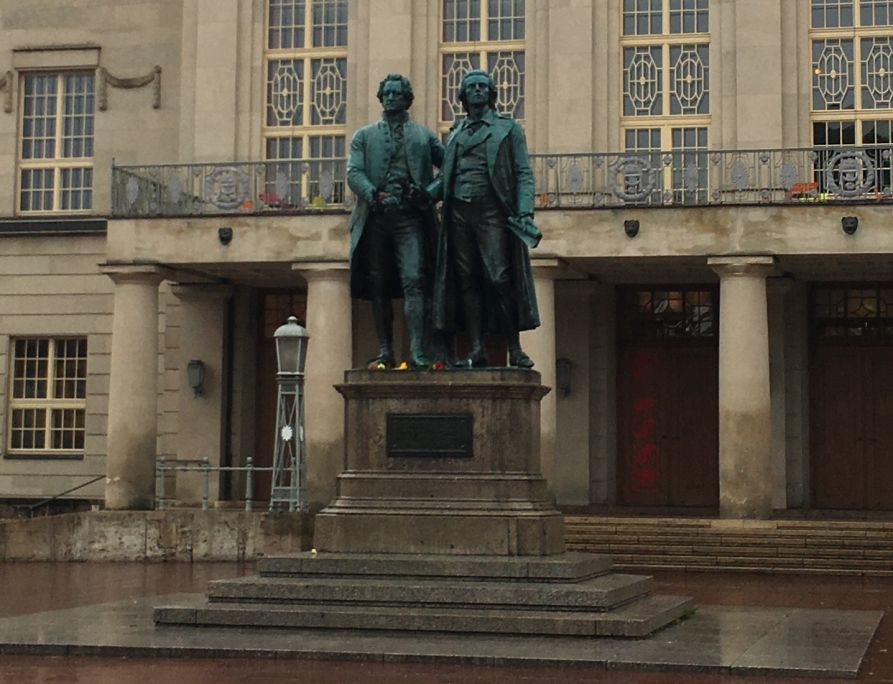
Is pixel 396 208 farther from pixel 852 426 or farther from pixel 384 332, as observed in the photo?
pixel 852 426

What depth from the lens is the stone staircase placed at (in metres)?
25.8

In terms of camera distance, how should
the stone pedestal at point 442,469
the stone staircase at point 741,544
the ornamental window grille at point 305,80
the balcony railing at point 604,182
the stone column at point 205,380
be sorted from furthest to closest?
1. the stone column at point 205,380
2. the ornamental window grille at point 305,80
3. the balcony railing at point 604,182
4. the stone staircase at point 741,544
5. the stone pedestal at point 442,469

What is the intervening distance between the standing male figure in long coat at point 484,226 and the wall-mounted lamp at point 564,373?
16.9 m

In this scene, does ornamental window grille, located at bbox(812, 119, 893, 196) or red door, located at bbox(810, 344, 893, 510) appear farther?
red door, located at bbox(810, 344, 893, 510)

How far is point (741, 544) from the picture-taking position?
26.8 m

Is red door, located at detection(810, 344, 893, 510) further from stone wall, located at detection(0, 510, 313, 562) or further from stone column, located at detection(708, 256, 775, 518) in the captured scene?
stone wall, located at detection(0, 510, 313, 562)

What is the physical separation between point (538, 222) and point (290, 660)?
17.6 metres

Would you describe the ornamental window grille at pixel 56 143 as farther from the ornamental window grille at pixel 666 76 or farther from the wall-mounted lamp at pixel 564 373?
the ornamental window grille at pixel 666 76

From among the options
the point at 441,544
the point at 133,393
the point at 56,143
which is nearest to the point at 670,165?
the point at 133,393

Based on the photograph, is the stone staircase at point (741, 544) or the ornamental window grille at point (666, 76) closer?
the stone staircase at point (741, 544)

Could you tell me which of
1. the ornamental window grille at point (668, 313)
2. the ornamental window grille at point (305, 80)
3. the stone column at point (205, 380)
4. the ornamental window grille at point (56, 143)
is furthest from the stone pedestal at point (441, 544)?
the ornamental window grille at point (56, 143)

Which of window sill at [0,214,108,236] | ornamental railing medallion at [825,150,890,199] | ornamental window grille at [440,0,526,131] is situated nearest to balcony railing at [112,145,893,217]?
ornamental railing medallion at [825,150,890,199]

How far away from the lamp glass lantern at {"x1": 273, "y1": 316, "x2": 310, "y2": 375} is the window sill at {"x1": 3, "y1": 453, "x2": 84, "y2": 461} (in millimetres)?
10570

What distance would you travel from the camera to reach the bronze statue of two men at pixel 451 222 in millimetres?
15891
